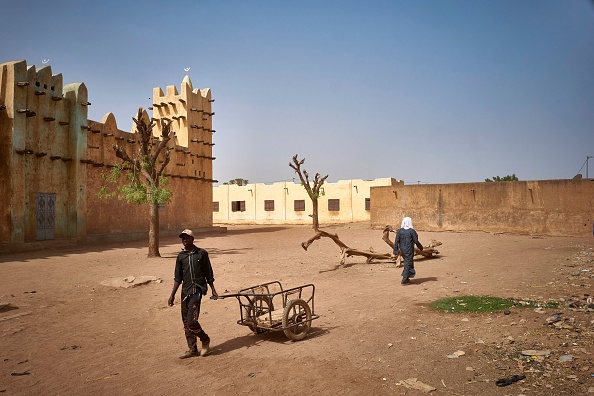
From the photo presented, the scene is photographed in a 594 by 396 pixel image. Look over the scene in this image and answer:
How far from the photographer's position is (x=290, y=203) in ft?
141

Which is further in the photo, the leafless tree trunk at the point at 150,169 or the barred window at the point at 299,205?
the barred window at the point at 299,205

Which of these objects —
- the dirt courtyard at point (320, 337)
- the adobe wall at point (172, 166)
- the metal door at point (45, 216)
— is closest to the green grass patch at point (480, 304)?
the dirt courtyard at point (320, 337)

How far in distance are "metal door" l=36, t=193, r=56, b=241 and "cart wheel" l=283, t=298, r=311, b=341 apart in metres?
15.3

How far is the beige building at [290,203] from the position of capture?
130ft

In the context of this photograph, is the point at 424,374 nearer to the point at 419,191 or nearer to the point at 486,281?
the point at 486,281

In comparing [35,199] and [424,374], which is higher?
[35,199]

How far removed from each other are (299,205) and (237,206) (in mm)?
7139

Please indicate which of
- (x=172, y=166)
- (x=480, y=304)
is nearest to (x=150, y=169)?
(x=172, y=166)

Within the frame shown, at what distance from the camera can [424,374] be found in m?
4.94

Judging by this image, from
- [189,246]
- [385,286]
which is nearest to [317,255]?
[385,286]

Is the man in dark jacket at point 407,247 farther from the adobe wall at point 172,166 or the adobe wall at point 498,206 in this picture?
the adobe wall at point 498,206

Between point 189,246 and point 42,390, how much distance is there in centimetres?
225

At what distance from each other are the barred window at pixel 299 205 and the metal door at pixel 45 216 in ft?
84.0

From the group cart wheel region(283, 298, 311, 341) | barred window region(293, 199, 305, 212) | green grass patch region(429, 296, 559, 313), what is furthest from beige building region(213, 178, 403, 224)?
cart wheel region(283, 298, 311, 341)
